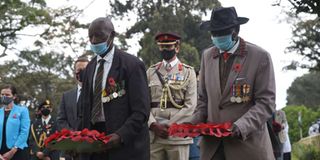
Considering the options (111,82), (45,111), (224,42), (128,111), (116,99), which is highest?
(224,42)

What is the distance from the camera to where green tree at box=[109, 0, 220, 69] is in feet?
130

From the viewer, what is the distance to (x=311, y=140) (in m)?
22.0

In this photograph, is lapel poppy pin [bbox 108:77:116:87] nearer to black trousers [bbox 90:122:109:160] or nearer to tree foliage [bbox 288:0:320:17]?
black trousers [bbox 90:122:109:160]

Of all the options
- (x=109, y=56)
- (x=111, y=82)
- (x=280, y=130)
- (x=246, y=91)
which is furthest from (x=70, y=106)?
(x=246, y=91)

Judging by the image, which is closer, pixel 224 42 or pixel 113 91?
pixel 113 91

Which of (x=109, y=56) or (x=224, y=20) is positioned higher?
(x=224, y=20)

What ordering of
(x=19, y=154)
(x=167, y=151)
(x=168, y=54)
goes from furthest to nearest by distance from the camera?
(x=19, y=154) < (x=168, y=54) < (x=167, y=151)

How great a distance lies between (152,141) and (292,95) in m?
62.6

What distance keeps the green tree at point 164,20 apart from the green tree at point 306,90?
23.4 m

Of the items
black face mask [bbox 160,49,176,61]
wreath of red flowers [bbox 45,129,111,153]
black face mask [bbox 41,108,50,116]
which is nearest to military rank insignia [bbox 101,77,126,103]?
wreath of red flowers [bbox 45,129,111,153]

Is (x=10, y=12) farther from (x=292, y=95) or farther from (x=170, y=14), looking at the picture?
(x=292, y=95)

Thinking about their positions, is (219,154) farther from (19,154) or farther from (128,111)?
(19,154)

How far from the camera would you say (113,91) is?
589cm

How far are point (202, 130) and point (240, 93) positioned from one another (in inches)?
20.4
